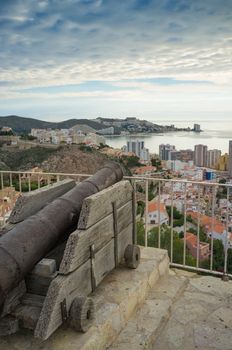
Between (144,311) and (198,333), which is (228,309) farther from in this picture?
(144,311)

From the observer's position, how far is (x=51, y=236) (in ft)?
7.75

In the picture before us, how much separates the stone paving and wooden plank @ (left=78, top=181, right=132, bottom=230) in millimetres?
1010

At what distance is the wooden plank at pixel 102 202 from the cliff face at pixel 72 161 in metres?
25.9

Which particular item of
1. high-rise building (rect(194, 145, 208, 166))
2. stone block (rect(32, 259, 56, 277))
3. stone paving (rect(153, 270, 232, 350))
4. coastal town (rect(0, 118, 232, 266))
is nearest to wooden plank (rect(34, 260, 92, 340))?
stone block (rect(32, 259, 56, 277))

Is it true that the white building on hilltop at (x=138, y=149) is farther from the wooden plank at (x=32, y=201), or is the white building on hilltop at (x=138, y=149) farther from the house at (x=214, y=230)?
the wooden plank at (x=32, y=201)

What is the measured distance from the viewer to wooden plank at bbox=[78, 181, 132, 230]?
2453 millimetres

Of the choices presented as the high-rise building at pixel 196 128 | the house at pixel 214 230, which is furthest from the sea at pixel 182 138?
the house at pixel 214 230

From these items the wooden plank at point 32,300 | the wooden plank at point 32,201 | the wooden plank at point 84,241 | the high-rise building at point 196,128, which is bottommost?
the wooden plank at point 32,300

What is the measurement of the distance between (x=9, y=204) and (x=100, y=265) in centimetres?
276

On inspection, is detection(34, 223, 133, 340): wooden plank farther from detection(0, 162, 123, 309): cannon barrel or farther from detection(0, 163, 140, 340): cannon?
detection(0, 162, 123, 309): cannon barrel

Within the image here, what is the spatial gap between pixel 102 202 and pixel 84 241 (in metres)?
0.38

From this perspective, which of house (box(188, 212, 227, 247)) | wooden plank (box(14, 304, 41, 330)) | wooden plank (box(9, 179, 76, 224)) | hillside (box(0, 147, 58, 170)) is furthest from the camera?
hillside (box(0, 147, 58, 170))

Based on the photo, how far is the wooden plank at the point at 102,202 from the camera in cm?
245

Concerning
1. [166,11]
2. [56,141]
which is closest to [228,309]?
[166,11]
